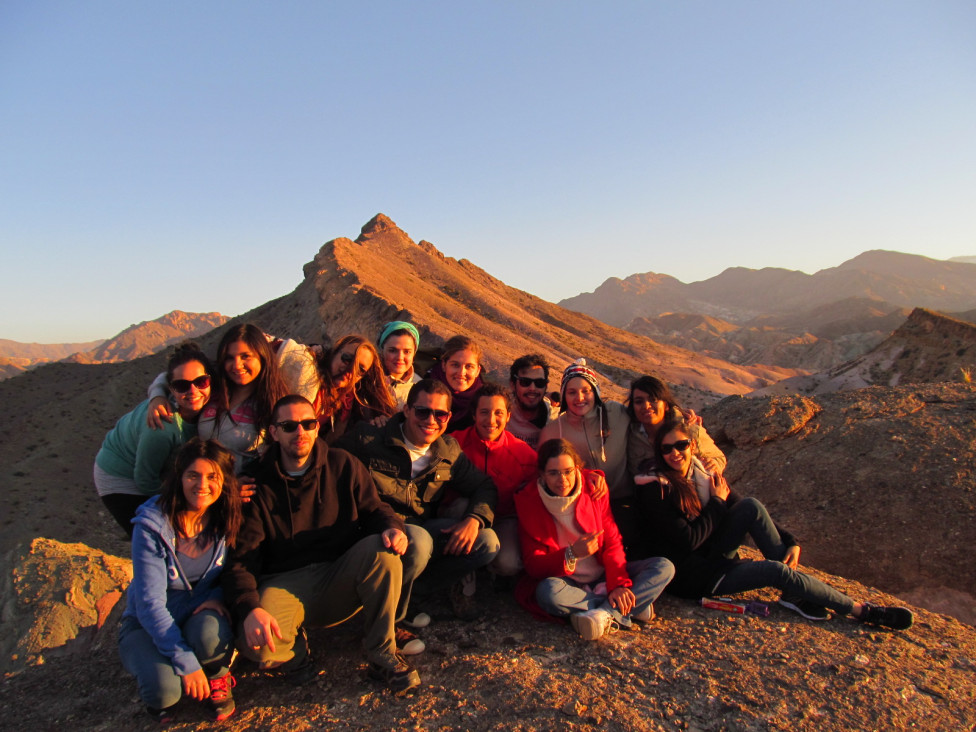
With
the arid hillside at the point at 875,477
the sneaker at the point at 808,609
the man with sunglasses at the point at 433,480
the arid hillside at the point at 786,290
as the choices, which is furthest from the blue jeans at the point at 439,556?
the arid hillside at the point at 786,290

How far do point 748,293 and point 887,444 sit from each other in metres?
101

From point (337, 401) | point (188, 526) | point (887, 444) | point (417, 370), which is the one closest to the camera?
point (188, 526)

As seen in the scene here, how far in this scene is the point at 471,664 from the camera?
295 cm

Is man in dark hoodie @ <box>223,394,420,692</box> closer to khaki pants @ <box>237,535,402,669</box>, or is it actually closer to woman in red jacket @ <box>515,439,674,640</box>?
khaki pants @ <box>237,535,402,669</box>

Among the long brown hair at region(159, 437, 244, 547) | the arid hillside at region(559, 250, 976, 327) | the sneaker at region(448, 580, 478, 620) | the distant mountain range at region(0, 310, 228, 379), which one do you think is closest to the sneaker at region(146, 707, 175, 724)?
the long brown hair at region(159, 437, 244, 547)

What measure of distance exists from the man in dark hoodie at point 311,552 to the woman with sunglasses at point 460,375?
1.09m

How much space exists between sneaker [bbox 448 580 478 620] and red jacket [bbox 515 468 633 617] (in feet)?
1.05

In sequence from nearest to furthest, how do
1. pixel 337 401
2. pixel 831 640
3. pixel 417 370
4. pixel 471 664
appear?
pixel 471 664, pixel 831 640, pixel 337 401, pixel 417 370

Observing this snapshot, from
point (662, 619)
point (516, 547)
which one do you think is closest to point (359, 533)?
point (516, 547)

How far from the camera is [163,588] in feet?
8.55

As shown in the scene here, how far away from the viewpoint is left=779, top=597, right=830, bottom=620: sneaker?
11.2ft

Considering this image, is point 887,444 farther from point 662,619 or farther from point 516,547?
point 516,547

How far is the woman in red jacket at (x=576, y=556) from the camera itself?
10.3ft

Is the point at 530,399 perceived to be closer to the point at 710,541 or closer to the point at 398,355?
the point at 398,355
